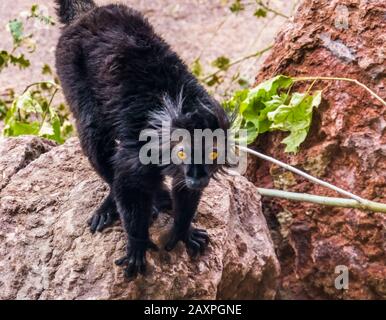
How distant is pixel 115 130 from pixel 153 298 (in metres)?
1.04

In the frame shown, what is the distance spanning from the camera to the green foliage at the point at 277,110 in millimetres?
5156

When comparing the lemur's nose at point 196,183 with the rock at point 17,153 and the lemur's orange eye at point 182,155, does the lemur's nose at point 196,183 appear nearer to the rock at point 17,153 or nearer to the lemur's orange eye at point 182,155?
the lemur's orange eye at point 182,155

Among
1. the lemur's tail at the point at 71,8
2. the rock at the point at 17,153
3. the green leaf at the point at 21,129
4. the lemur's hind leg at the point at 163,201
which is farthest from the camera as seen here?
the green leaf at the point at 21,129

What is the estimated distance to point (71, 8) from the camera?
5.32 metres

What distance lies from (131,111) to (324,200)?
1.50m

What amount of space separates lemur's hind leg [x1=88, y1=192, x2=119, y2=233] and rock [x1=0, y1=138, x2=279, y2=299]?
0.04m

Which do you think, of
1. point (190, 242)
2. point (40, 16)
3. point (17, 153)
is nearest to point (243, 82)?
point (40, 16)

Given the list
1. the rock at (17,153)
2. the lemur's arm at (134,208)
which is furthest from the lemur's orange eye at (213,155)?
the rock at (17,153)

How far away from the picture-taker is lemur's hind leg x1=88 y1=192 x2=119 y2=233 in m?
4.40

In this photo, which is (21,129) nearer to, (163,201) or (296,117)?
(163,201)

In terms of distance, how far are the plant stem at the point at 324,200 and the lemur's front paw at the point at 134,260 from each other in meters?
1.37

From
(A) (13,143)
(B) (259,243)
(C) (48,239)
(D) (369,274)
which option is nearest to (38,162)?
(A) (13,143)

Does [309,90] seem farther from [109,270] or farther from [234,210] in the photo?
[109,270]
